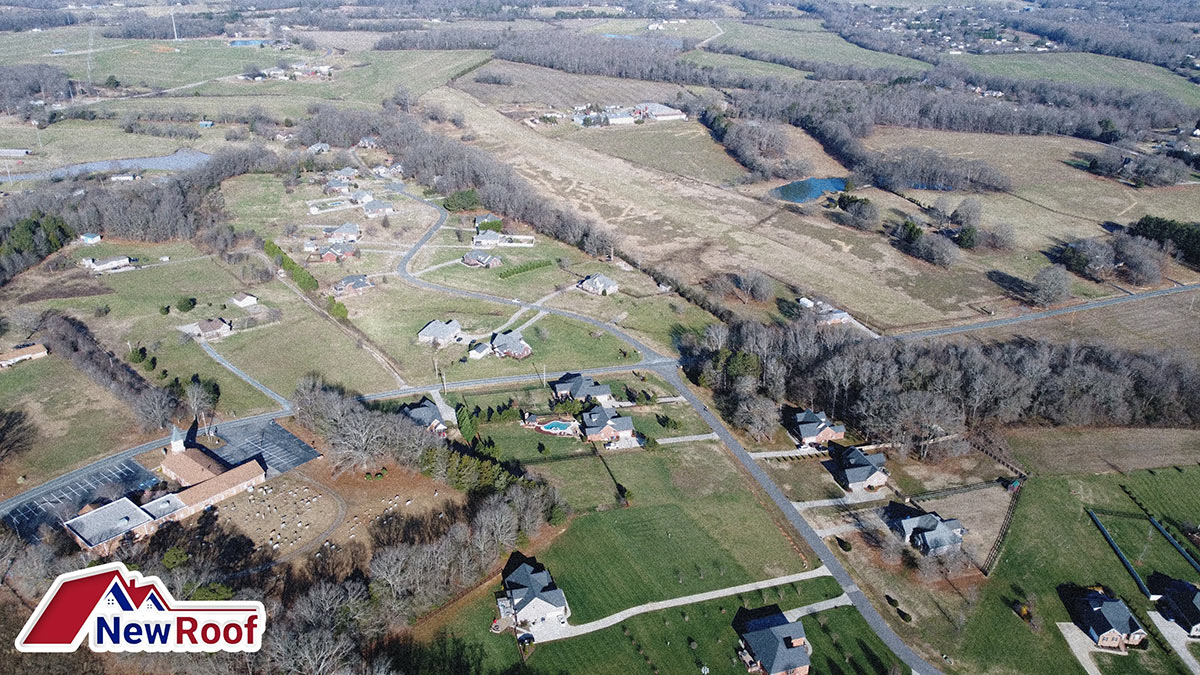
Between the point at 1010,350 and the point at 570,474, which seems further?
the point at 1010,350

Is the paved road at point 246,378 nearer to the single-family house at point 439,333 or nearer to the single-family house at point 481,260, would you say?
the single-family house at point 439,333

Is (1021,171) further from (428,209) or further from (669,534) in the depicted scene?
(669,534)

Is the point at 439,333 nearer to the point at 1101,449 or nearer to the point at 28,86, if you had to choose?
the point at 1101,449

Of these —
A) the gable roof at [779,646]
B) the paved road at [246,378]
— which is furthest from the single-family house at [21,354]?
the gable roof at [779,646]

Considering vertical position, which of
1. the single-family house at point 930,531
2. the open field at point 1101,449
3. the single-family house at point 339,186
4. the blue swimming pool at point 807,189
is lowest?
the single-family house at point 339,186

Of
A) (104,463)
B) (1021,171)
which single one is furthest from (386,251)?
(1021,171)

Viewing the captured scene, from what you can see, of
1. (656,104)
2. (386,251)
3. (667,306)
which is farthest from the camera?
(656,104)

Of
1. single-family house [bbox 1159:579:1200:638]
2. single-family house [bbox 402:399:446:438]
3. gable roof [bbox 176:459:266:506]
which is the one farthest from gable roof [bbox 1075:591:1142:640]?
gable roof [bbox 176:459:266:506]
